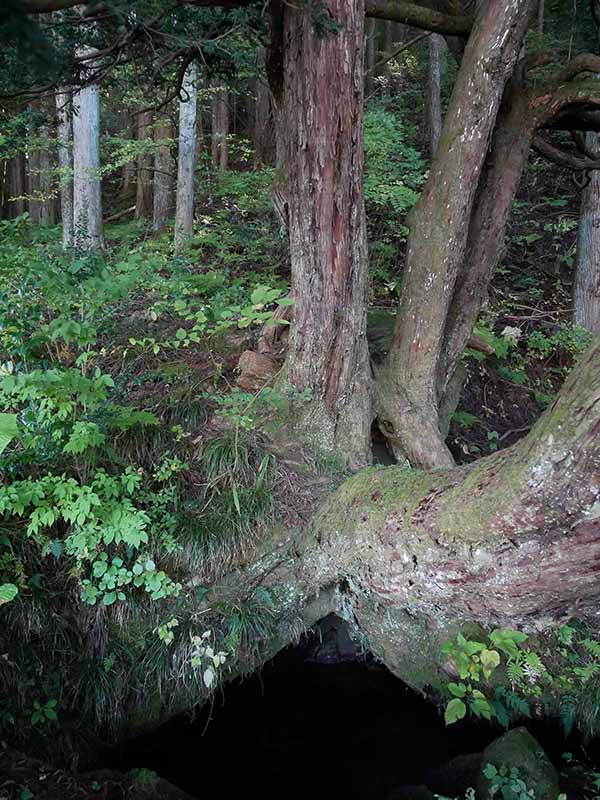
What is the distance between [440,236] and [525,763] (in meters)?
3.57

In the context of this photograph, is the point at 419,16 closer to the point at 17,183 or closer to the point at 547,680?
the point at 547,680

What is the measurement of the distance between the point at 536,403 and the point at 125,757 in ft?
18.6

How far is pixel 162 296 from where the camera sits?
5543 mm

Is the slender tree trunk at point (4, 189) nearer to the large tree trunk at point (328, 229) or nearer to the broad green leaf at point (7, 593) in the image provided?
the large tree trunk at point (328, 229)

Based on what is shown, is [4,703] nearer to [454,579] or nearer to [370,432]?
[454,579]

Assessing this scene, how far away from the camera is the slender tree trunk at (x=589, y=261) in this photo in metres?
7.69

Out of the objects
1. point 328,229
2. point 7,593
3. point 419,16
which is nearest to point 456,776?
point 7,593

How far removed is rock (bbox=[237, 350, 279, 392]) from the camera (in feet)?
15.7

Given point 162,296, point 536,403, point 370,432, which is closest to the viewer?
point 370,432

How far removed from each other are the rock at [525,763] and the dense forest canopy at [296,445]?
195 millimetres

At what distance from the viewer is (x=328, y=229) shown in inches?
162

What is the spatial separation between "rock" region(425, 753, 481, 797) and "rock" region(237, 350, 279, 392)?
2.92m

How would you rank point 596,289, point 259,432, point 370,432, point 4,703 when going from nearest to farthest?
point 4,703
point 259,432
point 370,432
point 596,289

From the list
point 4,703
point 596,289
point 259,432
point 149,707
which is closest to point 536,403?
point 596,289
